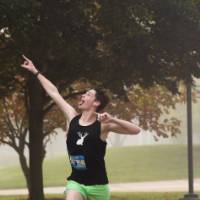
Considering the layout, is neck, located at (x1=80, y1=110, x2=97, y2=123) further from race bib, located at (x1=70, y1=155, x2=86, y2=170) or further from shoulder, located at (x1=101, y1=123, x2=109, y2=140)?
race bib, located at (x1=70, y1=155, x2=86, y2=170)

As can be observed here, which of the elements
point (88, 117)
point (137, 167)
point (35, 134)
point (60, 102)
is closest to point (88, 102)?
point (88, 117)

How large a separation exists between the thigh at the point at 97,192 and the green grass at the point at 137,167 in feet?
68.2

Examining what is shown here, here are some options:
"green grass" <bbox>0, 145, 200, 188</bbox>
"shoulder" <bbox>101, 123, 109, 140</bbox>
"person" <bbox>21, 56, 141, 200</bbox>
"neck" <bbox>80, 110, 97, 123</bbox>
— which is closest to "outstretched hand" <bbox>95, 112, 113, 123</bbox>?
"person" <bbox>21, 56, 141, 200</bbox>

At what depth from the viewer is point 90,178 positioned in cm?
661

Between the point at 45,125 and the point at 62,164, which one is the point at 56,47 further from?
the point at 62,164

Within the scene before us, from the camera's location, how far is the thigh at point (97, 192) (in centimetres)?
660

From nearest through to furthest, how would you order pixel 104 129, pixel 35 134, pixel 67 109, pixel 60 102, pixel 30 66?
pixel 104 129 → pixel 67 109 → pixel 60 102 → pixel 30 66 → pixel 35 134

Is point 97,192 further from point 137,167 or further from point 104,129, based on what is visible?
point 137,167

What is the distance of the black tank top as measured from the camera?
258 inches

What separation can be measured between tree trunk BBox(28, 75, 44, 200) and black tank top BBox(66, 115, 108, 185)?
26.4ft

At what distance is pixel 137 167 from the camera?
33.5m

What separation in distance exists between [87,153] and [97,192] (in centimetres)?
42

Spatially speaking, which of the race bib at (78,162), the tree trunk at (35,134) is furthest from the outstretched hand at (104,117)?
the tree trunk at (35,134)

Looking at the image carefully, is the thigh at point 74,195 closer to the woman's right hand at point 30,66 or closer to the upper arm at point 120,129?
the upper arm at point 120,129
